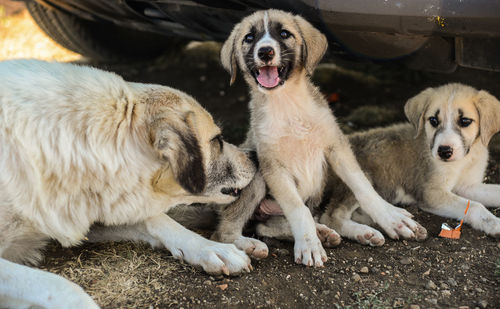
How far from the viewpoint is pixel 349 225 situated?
11.1 feet

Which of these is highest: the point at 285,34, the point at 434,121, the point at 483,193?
the point at 285,34

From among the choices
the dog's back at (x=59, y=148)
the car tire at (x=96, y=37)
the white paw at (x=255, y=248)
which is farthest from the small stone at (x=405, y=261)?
the car tire at (x=96, y=37)

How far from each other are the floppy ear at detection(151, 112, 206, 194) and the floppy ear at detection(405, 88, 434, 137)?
1778 mm

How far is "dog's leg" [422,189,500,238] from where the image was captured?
324 centimetres

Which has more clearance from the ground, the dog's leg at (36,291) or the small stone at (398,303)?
the small stone at (398,303)

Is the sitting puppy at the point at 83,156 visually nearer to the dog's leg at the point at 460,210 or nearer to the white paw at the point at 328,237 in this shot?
the white paw at the point at 328,237

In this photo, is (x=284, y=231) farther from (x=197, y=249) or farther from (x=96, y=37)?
(x=96, y=37)

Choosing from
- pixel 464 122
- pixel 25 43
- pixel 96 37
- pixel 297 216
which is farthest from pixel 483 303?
pixel 25 43

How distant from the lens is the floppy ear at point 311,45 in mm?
3430

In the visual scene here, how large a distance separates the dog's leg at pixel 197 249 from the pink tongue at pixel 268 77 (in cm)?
101

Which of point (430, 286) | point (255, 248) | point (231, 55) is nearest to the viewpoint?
point (430, 286)

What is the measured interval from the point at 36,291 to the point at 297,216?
149 cm

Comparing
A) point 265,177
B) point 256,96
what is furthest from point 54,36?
point 265,177

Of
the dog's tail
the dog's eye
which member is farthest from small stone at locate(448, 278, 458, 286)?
the dog's eye
